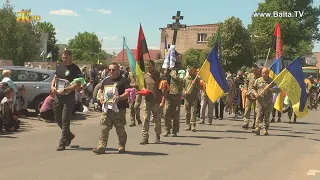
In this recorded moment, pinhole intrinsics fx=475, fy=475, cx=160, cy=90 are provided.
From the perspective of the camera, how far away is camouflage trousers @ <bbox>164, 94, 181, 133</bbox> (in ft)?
37.6

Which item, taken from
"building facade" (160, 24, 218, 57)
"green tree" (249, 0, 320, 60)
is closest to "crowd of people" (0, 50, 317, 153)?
"green tree" (249, 0, 320, 60)

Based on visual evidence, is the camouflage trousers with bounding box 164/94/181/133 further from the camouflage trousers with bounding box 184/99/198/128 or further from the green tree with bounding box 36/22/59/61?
the green tree with bounding box 36/22/59/61

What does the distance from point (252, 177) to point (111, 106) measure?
2.90 meters

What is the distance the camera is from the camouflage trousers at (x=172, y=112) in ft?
37.6

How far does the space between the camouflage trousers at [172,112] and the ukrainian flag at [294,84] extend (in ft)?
8.75

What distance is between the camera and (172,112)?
11.6 m

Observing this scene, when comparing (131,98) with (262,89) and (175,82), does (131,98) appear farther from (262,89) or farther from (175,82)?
(262,89)

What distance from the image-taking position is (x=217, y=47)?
13.1 metres

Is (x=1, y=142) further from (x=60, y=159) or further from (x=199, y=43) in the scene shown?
(x=199, y=43)

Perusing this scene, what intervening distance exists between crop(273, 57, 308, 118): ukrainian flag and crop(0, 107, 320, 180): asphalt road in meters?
0.88

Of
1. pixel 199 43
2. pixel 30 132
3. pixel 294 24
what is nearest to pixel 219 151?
pixel 30 132

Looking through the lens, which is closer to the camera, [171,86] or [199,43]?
[171,86]
